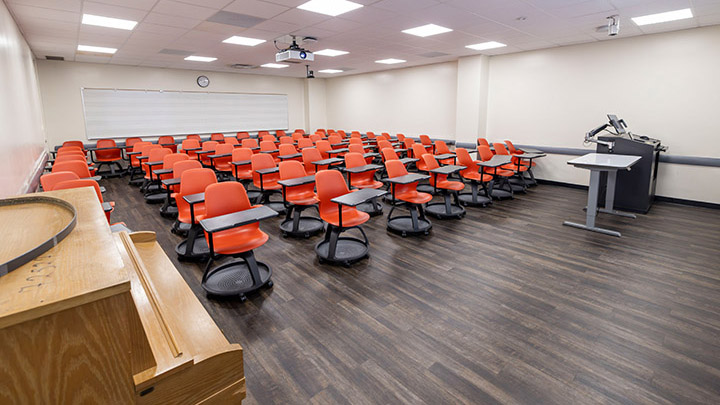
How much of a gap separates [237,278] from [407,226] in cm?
242

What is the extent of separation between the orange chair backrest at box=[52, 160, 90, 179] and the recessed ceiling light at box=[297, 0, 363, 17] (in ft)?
12.5

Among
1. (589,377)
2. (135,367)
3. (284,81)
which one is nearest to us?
(135,367)

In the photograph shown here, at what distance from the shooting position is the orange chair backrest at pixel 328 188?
415cm

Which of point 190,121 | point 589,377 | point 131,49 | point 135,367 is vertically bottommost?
point 589,377

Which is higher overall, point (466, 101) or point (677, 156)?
point (466, 101)

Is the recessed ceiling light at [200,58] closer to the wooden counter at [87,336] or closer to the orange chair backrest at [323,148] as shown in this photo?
the orange chair backrest at [323,148]

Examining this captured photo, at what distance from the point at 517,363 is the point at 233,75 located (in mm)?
11469

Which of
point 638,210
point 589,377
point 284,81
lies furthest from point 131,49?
point 638,210

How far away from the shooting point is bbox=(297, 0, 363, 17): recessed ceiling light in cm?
435

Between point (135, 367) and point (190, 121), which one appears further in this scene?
point (190, 121)

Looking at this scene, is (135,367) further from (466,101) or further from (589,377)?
(466,101)

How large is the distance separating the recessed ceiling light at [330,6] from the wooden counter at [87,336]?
4.12 metres

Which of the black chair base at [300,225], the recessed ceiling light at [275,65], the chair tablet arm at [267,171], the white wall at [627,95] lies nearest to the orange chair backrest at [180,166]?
the chair tablet arm at [267,171]

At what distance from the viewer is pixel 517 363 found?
238 centimetres
